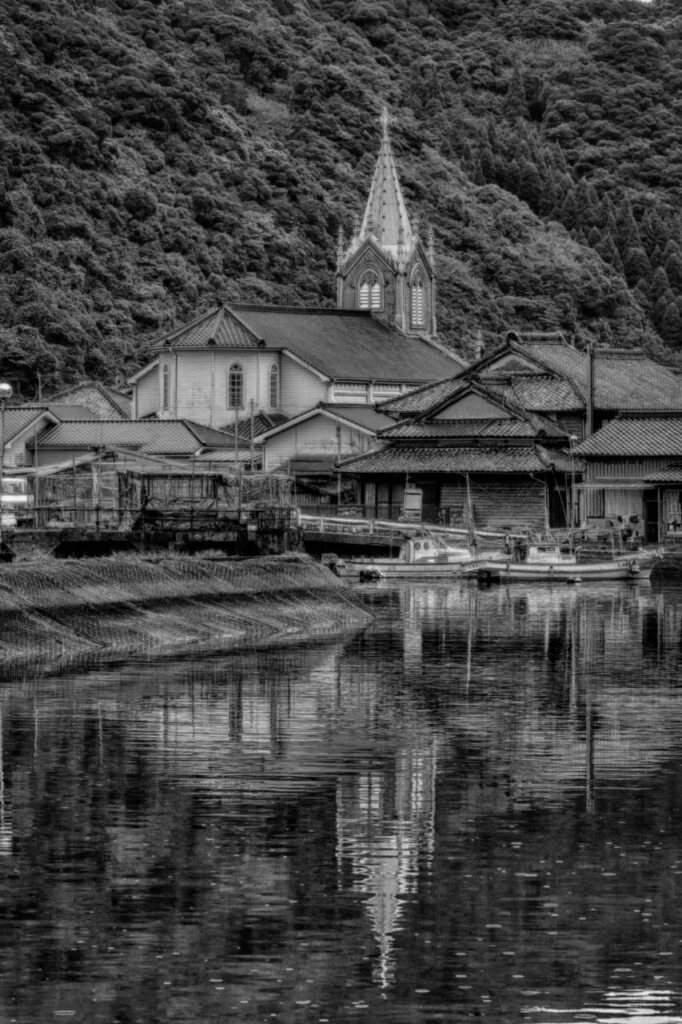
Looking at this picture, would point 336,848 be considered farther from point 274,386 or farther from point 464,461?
point 274,386

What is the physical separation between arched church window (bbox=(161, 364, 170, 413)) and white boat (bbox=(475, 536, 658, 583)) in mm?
40414

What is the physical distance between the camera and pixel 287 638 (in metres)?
47.8

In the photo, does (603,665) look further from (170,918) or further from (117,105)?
(117,105)

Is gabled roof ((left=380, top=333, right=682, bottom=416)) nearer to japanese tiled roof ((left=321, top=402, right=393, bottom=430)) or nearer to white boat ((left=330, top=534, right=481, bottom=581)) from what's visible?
japanese tiled roof ((left=321, top=402, right=393, bottom=430))

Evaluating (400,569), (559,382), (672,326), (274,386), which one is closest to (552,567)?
(400,569)

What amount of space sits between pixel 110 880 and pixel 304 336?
92776 mm

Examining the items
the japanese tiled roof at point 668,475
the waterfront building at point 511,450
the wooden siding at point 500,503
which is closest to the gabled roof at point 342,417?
the waterfront building at point 511,450

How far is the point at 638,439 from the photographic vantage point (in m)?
93.0

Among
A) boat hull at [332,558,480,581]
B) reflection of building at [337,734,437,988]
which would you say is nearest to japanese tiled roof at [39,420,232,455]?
boat hull at [332,558,480,581]

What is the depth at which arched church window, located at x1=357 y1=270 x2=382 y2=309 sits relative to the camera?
423 feet

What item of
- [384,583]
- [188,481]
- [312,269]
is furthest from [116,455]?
[312,269]

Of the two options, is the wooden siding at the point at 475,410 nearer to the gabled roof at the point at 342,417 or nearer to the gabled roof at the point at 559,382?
the gabled roof at the point at 559,382

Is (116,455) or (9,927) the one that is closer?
(9,927)

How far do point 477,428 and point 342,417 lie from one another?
33.7ft
